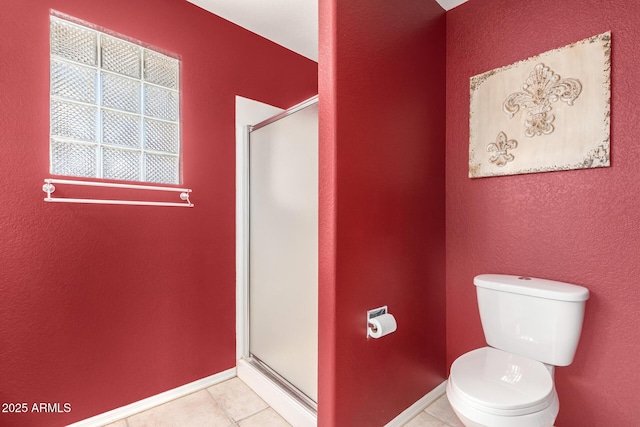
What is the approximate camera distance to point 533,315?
54.7 inches

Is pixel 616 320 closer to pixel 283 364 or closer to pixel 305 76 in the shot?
pixel 283 364

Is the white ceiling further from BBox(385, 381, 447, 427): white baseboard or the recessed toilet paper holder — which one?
BBox(385, 381, 447, 427): white baseboard

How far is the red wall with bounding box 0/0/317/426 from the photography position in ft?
4.47

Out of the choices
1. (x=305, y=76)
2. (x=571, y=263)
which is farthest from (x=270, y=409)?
(x=305, y=76)

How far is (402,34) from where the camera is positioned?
1.62 meters

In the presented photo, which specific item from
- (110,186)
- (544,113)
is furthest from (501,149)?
(110,186)

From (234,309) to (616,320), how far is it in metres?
2.03

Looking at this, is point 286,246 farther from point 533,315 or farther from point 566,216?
point 566,216

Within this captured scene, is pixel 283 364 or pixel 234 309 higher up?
pixel 234 309

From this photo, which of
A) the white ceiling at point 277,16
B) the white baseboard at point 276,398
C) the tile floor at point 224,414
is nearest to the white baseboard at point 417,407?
the tile floor at point 224,414

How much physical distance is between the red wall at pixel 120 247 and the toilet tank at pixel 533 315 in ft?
5.02

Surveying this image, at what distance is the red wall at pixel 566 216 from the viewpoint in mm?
1358

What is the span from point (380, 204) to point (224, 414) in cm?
141

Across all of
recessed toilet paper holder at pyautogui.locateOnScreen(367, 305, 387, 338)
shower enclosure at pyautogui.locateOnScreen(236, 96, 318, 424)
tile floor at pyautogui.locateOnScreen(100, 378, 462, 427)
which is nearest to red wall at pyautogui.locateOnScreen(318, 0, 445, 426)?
Result: recessed toilet paper holder at pyautogui.locateOnScreen(367, 305, 387, 338)
